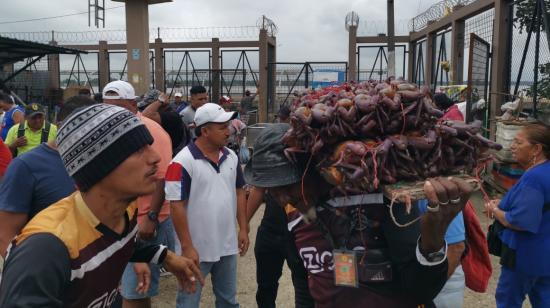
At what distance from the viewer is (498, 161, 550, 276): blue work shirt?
3102mm

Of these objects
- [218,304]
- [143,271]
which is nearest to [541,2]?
[218,304]

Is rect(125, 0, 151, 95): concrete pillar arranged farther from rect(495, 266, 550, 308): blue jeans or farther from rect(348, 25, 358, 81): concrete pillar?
rect(495, 266, 550, 308): blue jeans

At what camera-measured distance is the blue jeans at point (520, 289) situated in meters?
3.16

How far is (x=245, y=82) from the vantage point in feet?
67.0

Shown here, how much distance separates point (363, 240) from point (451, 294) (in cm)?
76

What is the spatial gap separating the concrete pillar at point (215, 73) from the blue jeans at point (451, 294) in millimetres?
16104

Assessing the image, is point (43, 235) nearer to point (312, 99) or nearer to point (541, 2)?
point (312, 99)

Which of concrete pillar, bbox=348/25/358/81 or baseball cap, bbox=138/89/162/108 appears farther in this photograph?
concrete pillar, bbox=348/25/358/81

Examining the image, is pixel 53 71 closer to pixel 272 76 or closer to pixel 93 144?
pixel 272 76

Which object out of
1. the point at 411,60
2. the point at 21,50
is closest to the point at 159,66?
the point at 21,50

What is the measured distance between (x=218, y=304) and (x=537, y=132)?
2656 millimetres

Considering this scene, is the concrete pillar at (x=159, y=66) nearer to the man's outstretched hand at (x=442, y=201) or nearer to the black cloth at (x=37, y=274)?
the black cloth at (x=37, y=274)

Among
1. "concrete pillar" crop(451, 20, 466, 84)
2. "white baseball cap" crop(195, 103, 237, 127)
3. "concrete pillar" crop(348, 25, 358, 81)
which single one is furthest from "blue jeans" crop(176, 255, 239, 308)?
"concrete pillar" crop(348, 25, 358, 81)

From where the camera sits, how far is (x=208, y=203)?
3385 millimetres
